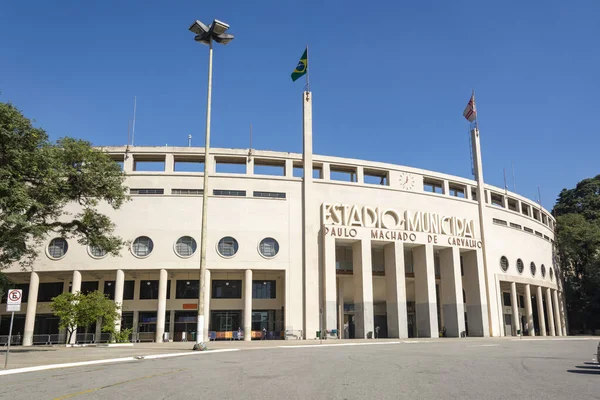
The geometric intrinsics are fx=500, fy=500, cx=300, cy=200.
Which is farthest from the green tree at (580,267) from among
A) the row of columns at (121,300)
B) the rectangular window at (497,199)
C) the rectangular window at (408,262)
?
the row of columns at (121,300)

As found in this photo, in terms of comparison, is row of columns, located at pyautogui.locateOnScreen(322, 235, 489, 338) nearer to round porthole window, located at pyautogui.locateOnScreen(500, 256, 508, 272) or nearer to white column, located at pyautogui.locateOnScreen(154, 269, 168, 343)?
round porthole window, located at pyautogui.locateOnScreen(500, 256, 508, 272)

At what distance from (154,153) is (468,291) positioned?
36.1 m

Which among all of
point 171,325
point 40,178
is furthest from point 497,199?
point 40,178

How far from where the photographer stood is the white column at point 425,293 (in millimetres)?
48938

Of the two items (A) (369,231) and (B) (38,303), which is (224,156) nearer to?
(A) (369,231)

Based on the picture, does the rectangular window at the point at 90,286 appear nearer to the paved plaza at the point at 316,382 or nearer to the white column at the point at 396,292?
the white column at the point at 396,292

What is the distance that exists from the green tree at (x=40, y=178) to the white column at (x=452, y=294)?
116ft

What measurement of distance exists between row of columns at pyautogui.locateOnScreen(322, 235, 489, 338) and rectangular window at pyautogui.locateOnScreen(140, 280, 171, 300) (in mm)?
14751

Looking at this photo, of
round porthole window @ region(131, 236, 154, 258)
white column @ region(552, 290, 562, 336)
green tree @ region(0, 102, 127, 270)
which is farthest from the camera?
white column @ region(552, 290, 562, 336)

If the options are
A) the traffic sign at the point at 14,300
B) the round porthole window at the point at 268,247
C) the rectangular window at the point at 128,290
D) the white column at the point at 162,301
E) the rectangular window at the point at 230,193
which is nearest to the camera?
the traffic sign at the point at 14,300

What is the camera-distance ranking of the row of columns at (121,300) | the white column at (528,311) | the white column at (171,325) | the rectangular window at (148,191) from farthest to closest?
the white column at (528,311), the white column at (171,325), the rectangular window at (148,191), the row of columns at (121,300)

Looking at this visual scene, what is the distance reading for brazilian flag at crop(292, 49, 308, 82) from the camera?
160 feet

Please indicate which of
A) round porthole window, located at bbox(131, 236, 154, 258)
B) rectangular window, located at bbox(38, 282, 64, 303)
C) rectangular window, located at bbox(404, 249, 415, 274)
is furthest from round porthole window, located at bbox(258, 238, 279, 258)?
rectangular window, located at bbox(38, 282, 64, 303)

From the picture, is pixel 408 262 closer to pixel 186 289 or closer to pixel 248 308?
pixel 248 308
